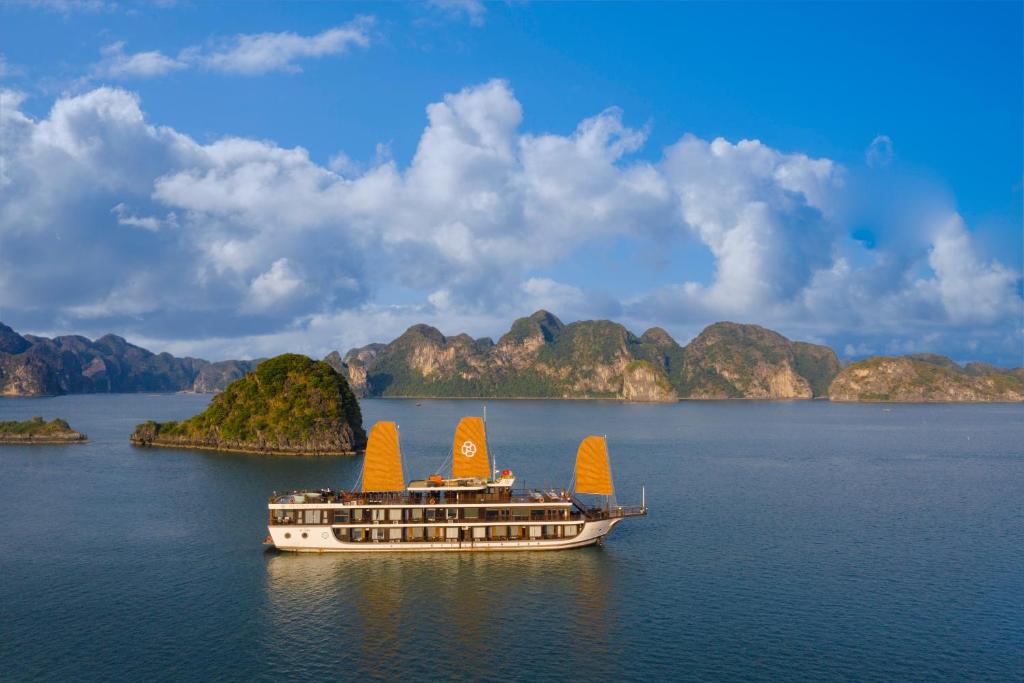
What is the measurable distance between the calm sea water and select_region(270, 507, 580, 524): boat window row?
3177 millimetres

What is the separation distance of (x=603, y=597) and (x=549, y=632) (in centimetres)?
762

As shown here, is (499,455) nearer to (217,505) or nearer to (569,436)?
(569,436)

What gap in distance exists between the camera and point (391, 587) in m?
53.0

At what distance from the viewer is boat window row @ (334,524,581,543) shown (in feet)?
205

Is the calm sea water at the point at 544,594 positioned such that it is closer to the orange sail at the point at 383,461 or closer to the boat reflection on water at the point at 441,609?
the boat reflection on water at the point at 441,609

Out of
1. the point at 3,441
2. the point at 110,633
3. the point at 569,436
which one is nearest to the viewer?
the point at 110,633

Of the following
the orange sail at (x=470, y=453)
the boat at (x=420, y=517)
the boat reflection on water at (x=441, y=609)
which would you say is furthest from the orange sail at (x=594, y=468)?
the orange sail at (x=470, y=453)

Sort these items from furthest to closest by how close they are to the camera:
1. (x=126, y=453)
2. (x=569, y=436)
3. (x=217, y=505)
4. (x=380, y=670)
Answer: (x=569, y=436) → (x=126, y=453) → (x=217, y=505) → (x=380, y=670)

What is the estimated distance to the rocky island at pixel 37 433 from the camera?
14400 cm

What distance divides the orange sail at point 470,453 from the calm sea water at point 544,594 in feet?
27.0

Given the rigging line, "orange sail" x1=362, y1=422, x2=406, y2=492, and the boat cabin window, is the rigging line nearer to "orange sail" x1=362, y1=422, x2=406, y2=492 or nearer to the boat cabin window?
"orange sail" x1=362, y1=422, x2=406, y2=492

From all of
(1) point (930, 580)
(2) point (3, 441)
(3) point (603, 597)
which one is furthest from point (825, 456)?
(2) point (3, 441)

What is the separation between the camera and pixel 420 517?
63219 millimetres

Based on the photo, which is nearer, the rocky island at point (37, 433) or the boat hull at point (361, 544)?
the boat hull at point (361, 544)
